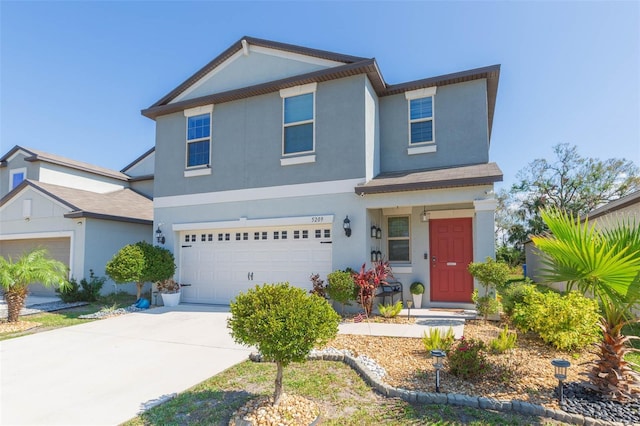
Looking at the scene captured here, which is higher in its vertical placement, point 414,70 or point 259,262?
point 414,70

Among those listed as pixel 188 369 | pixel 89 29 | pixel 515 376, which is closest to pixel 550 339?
pixel 515 376

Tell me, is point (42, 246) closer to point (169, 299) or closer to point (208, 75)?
point (169, 299)

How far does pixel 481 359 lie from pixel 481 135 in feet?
24.2

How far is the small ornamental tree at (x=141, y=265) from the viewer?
10211 mm

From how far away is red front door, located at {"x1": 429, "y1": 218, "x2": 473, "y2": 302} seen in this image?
403 inches

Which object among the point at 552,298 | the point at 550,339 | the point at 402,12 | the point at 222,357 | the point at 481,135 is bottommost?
the point at 222,357

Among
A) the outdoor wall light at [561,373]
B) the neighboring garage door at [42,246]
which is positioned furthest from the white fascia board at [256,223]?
the outdoor wall light at [561,373]

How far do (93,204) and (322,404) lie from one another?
46.5 feet

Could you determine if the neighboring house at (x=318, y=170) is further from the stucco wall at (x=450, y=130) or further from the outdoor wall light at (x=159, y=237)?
the outdoor wall light at (x=159, y=237)

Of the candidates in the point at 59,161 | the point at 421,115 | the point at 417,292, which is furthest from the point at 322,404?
the point at 59,161

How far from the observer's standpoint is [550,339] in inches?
234

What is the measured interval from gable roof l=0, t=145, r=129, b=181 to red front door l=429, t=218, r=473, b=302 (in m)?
17.0

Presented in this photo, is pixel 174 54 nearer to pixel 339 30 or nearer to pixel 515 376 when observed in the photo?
pixel 339 30

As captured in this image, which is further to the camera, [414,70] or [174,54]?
[174,54]
